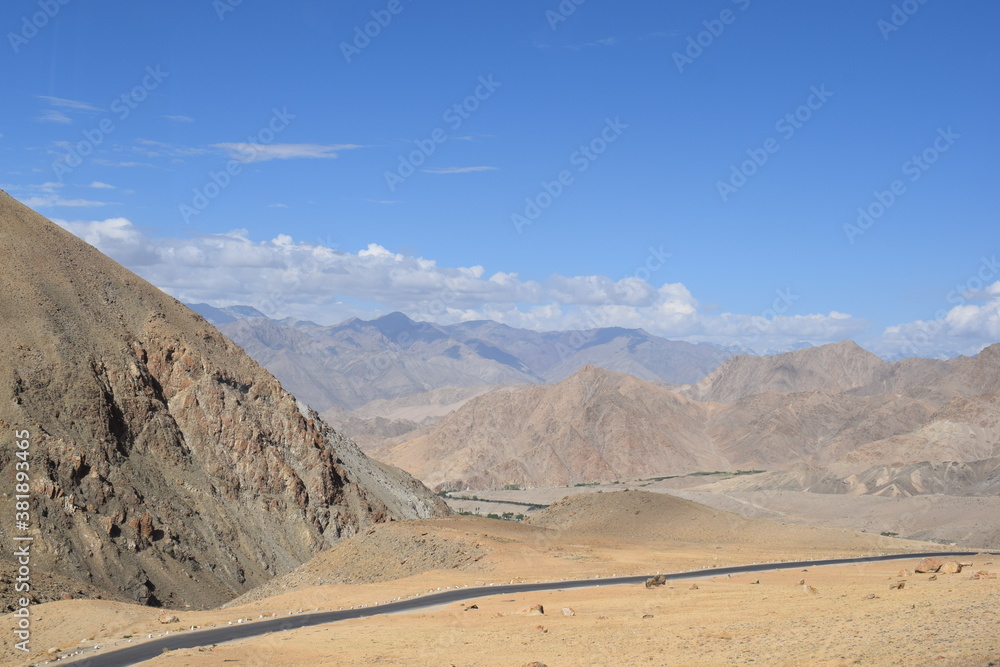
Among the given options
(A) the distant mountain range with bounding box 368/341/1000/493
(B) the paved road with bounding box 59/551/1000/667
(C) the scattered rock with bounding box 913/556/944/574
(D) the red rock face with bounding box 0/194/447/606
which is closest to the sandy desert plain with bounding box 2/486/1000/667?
(C) the scattered rock with bounding box 913/556/944/574

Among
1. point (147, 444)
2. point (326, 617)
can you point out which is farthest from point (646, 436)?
point (326, 617)

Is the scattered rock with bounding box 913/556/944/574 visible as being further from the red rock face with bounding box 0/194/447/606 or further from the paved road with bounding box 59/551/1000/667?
the red rock face with bounding box 0/194/447/606

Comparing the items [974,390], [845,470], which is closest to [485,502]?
[845,470]

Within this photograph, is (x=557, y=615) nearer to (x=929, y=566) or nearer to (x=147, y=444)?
(x=929, y=566)

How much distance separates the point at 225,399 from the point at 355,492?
1151 cm

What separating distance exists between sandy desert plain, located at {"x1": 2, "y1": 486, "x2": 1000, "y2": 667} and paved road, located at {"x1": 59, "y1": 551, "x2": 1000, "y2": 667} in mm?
Result: 828

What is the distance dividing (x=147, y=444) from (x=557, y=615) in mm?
33399

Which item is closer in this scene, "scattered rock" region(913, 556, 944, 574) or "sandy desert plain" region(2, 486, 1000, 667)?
"sandy desert plain" region(2, 486, 1000, 667)

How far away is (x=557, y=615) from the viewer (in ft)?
111

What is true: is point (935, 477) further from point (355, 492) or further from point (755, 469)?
point (355, 492)

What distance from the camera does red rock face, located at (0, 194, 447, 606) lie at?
48.2 meters

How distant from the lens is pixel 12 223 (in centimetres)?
6034

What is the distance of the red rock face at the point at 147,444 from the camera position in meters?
48.2

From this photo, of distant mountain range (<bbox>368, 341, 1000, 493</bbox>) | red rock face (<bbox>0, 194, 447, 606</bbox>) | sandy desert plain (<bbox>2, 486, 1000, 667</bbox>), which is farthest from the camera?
distant mountain range (<bbox>368, 341, 1000, 493</bbox>)
